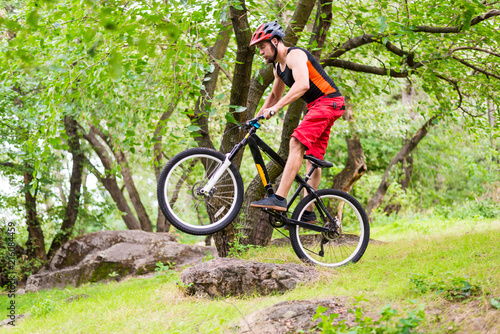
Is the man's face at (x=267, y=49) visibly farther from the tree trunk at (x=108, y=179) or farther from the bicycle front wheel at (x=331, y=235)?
the tree trunk at (x=108, y=179)

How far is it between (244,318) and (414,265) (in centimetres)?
179

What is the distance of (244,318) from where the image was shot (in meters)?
3.45

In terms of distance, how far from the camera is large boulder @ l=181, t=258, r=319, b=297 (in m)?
4.10

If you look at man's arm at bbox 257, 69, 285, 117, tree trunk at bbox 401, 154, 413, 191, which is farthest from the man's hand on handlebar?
tree trunk at bbox 401, 154, 413, 191

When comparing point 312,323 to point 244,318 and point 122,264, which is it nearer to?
point 244,318

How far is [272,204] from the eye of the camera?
3893 millimetres

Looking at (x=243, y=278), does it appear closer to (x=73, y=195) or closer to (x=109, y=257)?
(x=109, y=257)

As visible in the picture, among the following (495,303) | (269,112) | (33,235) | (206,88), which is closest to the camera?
(495,303)

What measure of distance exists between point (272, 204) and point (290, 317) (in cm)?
103

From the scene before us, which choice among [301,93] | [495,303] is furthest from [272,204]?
[495,303]

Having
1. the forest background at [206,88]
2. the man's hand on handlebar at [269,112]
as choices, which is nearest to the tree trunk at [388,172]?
the forest background at [206,88]

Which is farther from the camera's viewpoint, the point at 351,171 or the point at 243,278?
the point at 351,171

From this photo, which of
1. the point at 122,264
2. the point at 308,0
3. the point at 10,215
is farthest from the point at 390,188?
the point at 10,215

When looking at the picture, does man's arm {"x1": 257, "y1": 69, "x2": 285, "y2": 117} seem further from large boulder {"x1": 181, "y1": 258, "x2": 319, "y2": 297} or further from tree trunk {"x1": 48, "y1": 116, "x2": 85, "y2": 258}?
tree trunk {"x1": 48, "y1": 116, "x2": 85, "y2": 258}
